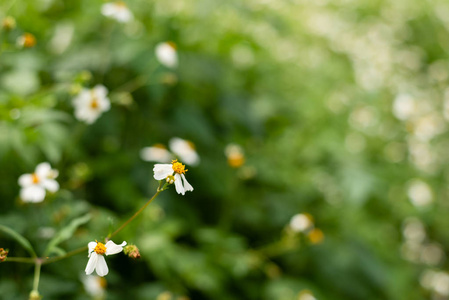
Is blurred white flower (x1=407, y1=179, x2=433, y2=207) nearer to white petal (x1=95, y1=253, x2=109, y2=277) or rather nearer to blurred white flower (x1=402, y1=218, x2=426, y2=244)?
blurred white flower (x1=402, y1=218, x2=426, y2=244)

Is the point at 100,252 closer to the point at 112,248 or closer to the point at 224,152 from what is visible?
the point at 112,248

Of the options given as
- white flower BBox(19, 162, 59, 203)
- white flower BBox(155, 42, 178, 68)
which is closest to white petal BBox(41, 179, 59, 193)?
white flower BBox(19, 162, 59, 203)

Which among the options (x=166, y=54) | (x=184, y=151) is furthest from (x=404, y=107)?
(x=166, y=54)

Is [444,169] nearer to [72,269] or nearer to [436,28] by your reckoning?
[436,28]

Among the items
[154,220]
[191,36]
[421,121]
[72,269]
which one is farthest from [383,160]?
[72,269]

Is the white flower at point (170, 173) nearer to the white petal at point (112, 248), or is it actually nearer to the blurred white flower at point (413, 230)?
the white petal at point (112, 248)
